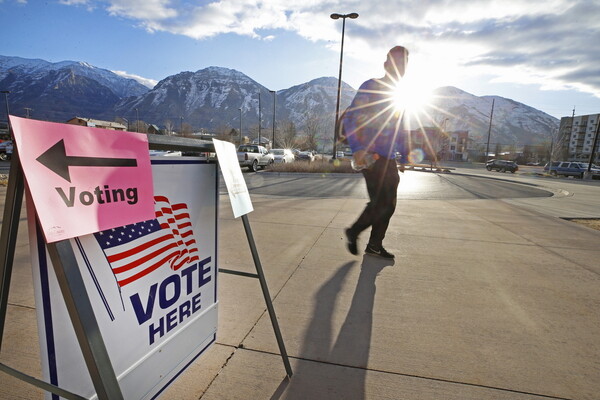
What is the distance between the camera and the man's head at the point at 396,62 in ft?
10.6

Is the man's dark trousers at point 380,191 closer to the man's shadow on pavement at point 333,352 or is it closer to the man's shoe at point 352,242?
the man's shoe at point 352,242

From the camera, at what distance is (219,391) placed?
162 cm

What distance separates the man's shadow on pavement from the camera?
164 centimetres

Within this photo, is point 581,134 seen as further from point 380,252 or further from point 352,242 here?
point 352,242

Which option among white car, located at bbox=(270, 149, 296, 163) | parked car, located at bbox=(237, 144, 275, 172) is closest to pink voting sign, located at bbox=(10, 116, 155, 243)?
parked car, located at bbox=(237, 144, 275, 172)

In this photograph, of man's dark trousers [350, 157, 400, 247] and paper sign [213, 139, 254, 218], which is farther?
man's dark trousers [350, 157, 400, 247]

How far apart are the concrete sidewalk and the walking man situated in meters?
0.73

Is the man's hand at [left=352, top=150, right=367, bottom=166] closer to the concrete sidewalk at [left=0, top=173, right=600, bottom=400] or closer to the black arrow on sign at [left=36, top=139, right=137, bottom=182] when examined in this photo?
the concrete sidewalk at [left=0, top=173, right=600, bottom=400]

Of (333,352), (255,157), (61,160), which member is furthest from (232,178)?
(255,157)

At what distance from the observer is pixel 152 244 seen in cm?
122

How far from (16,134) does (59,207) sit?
0.19 m

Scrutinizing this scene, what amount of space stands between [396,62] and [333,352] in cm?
285

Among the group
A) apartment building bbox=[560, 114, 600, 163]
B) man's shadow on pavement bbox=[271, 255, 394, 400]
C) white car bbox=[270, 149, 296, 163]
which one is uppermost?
apartment building bbox=[560, 114, 600, 163]

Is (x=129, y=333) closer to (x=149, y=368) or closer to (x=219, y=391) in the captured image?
(x=149, y=368)
